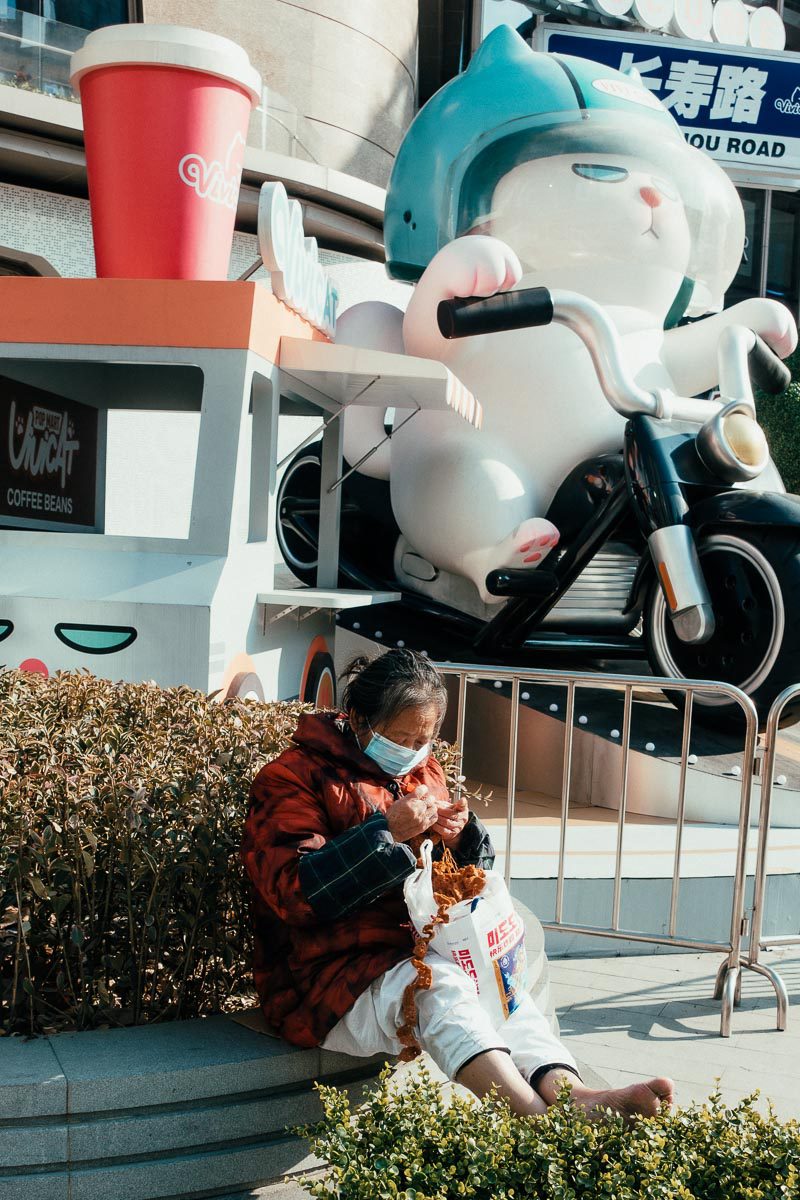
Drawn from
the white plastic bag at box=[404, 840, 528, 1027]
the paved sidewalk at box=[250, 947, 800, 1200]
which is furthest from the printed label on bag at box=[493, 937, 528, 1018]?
the paved sidewalk at box=[250, 947, 800, 1200]

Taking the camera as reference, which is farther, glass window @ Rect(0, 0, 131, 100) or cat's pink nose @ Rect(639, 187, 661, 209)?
glass window @ Rect(0, 0, 131, 100)

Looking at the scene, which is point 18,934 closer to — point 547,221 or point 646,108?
point 547,221

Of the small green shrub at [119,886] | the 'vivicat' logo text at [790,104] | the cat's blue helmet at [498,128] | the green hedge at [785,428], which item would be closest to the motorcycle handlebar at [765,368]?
the cat's blue helmet at [498,128]

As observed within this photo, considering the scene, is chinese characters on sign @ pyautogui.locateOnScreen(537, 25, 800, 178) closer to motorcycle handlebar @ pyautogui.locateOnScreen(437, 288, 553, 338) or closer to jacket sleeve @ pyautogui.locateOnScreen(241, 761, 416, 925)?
motorcycle handlebar @ pyautogui.locateOnScreen(437, 288, 553, 338)

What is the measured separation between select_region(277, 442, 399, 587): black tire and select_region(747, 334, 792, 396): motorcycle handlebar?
276cm

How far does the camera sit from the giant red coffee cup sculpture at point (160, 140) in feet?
19.5

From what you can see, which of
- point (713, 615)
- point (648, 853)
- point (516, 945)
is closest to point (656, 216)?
point (713, 615)

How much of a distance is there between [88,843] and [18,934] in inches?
11.3

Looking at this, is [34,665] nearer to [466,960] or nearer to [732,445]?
[466,960]

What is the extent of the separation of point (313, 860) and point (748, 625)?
4.49 m

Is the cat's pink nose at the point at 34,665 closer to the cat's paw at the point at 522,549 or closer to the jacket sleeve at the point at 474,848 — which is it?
the jacket sleeve at the point at 474,848

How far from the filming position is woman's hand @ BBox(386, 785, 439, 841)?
2.75 metres

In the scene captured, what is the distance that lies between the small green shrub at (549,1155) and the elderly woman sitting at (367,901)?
0.98ft

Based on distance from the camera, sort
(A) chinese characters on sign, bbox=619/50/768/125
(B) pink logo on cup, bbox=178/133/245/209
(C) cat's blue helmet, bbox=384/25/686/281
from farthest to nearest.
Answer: (A) chinese characters on sign, bbox=619/50/768/125
(C) cat's blue helmet, bbox=384/25/686/281
(B) pink logo on cup, bbox=178/133/245/209
